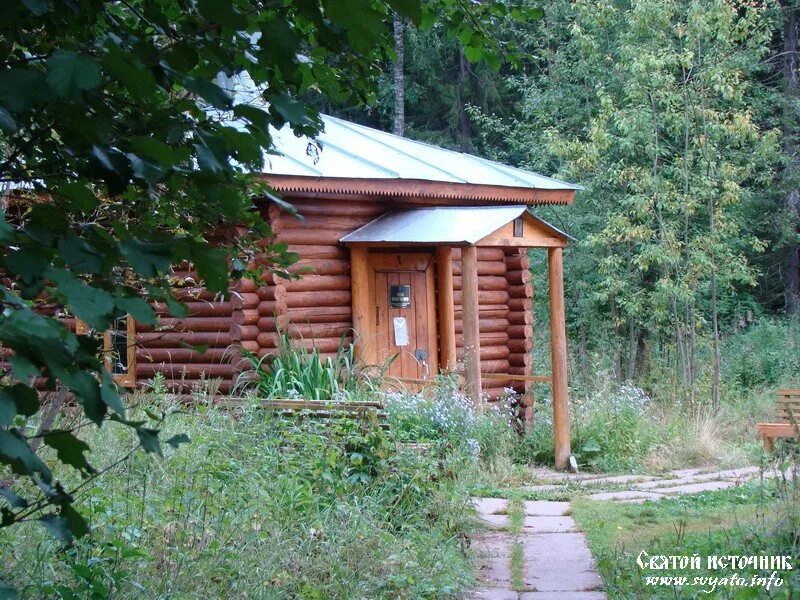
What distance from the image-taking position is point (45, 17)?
2.31 meters

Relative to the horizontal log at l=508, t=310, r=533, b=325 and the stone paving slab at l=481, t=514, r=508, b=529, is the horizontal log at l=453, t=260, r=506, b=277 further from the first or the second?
the stone paving slab at l=481, t=514, r=508, b=529

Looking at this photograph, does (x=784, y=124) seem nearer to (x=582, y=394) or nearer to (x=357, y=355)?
(x=582, y=394)

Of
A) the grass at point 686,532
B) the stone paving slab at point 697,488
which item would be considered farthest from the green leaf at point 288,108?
the stone paving slab at point 697,488

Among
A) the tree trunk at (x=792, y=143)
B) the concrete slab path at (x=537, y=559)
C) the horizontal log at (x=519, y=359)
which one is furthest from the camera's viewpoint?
the tree trunk at (x=792, y=143)

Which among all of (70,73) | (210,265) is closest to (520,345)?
(210,265)

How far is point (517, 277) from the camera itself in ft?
45.2

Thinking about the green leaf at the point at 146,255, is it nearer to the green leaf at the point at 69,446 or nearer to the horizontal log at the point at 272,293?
the green leaf at the point at 69,446

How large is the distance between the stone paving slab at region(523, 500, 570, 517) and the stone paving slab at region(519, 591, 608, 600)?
2.53 meters

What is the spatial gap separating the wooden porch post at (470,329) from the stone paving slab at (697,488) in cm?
206

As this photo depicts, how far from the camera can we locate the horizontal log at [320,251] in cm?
1083

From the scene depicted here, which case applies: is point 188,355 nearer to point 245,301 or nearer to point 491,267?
point 245,301

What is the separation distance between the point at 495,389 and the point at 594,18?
25.3 feet

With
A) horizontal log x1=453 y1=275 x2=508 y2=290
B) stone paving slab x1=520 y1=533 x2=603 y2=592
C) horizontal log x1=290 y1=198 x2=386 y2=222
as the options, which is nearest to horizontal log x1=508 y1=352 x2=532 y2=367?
horizontal log x1=453 y1=275 x2=508 y2=290

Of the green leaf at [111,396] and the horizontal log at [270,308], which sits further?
the horizontal log at [270,308]
